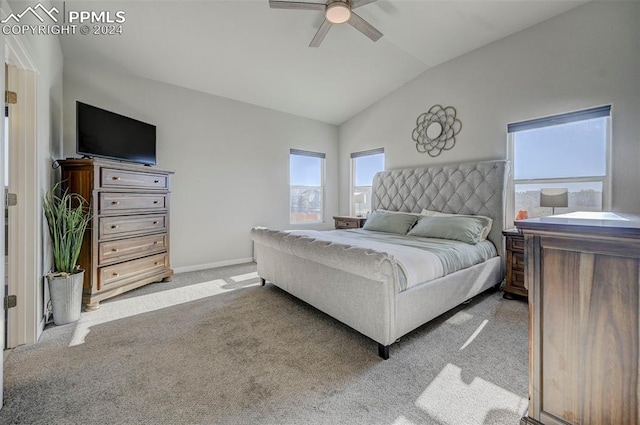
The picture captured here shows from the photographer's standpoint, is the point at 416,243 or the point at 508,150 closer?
the point at 416,243

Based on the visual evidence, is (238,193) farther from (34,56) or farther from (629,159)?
(629,159)

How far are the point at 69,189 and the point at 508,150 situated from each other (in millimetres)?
4943

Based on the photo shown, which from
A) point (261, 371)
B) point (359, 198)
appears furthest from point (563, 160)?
point (261, 371)

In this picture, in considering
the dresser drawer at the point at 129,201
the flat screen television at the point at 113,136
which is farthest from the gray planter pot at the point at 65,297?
the flat screen television at the point at 113,136

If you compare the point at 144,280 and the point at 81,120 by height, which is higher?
the point at 81,120

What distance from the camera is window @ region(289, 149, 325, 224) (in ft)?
17.2

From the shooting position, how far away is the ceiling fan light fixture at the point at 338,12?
7.55ft

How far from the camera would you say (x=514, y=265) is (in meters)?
2.96

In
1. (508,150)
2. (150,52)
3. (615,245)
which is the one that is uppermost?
(150,52)

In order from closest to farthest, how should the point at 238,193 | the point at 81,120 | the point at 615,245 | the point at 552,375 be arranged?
the point at 615,245
the point at 552,375
the point at 81,120
the point at 238,193

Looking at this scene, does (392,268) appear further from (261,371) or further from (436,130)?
(436,130)

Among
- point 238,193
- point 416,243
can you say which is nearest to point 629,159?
point 416,243

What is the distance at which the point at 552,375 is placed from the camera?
1014 millimetres

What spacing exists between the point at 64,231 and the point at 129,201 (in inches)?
27.6
